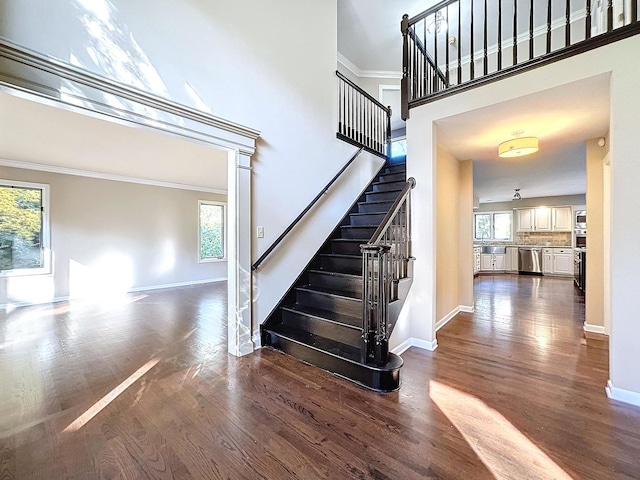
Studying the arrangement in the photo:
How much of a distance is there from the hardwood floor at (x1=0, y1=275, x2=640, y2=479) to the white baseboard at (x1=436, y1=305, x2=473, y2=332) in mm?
396

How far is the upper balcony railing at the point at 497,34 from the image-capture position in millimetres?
2355

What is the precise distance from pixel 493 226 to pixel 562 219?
75.9 inches

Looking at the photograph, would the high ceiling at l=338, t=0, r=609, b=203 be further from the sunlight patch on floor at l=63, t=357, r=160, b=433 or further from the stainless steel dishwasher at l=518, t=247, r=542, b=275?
the sunlight patch on floor at l=63, t=357, r=160, b=433

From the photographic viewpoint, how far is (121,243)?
6.10 metres

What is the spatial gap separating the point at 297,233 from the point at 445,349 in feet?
7.09

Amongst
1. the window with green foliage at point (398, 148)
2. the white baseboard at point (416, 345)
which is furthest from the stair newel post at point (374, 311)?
the window with green foliage at point (398, 148)

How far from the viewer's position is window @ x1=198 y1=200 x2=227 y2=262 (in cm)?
754

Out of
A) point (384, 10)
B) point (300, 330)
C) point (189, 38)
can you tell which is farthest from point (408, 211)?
point (384, 10)

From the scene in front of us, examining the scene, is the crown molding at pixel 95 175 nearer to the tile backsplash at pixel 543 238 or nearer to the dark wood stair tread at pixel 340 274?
the dark wood stair tread at pixel 340 274

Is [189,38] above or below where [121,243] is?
above

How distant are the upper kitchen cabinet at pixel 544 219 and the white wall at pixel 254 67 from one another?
796 centimetres

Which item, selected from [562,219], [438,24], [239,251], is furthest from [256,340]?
[562,219]

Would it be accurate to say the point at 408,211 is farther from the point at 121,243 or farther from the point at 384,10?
the point at 121,243

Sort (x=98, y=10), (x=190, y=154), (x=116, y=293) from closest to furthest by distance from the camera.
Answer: (x=98, y=10), (x=190, y=154), (x=116, y=293)
